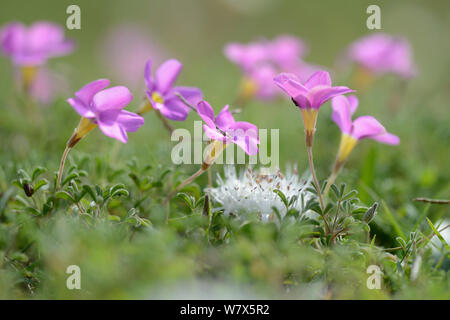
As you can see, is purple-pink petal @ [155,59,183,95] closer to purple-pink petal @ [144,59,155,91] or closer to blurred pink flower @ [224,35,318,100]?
purple-pink petal @ [144,59,155,91]

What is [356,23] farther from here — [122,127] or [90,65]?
[122,127]

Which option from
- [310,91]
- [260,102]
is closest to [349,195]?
[310,91]

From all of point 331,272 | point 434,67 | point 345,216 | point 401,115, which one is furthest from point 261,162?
point 434,67

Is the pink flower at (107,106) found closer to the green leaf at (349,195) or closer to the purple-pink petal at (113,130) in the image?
the purple-pink petal at (113,130)

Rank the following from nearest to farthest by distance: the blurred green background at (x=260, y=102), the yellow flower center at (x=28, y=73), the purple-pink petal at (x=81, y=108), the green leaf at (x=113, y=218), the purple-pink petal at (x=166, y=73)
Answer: the purple-pink petal at (x=81, y=108) < the green leaf at (x=113, y=218) < the purple-pink petal at (x=166, y=73) < the blurred green background at (x=260, y=102) < the yellow flower center at (x=28, y=73)

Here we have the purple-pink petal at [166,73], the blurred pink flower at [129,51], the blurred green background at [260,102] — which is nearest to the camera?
the purple-pink petal at [166,73]

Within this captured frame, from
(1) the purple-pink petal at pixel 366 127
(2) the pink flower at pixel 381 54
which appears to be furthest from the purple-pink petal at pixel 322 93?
(2) the pink flower at pixel 381 54
